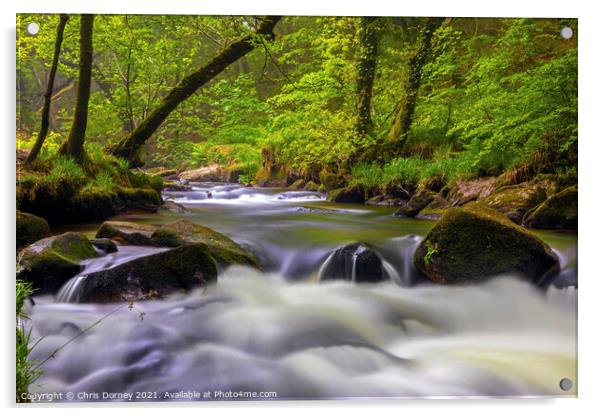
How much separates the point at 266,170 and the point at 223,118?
1.24 feet

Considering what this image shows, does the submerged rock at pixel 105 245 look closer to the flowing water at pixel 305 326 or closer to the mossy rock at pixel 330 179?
the flowing water at pixel 305 326

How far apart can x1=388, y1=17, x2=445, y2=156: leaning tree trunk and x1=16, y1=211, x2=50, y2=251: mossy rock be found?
6.24 feet

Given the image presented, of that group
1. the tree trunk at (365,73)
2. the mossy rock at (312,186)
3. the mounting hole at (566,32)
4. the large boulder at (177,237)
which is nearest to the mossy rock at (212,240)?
the large boulder at (177,237)

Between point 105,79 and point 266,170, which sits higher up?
point 105,79

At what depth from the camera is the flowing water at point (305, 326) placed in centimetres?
244

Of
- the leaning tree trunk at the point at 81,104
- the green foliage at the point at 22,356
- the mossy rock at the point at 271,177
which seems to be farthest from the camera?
the mossy rock at the point at 271,177

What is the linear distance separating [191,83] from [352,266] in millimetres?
1331

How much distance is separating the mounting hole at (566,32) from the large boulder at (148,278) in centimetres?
226

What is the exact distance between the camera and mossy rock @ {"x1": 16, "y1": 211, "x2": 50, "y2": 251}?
2.49 metres

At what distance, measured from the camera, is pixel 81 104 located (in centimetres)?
255

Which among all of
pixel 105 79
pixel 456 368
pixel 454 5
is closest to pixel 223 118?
pixel 105 79

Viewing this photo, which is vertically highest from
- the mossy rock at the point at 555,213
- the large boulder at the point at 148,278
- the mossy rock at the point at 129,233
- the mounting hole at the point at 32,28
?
the mounting hole at the point at 32,28
